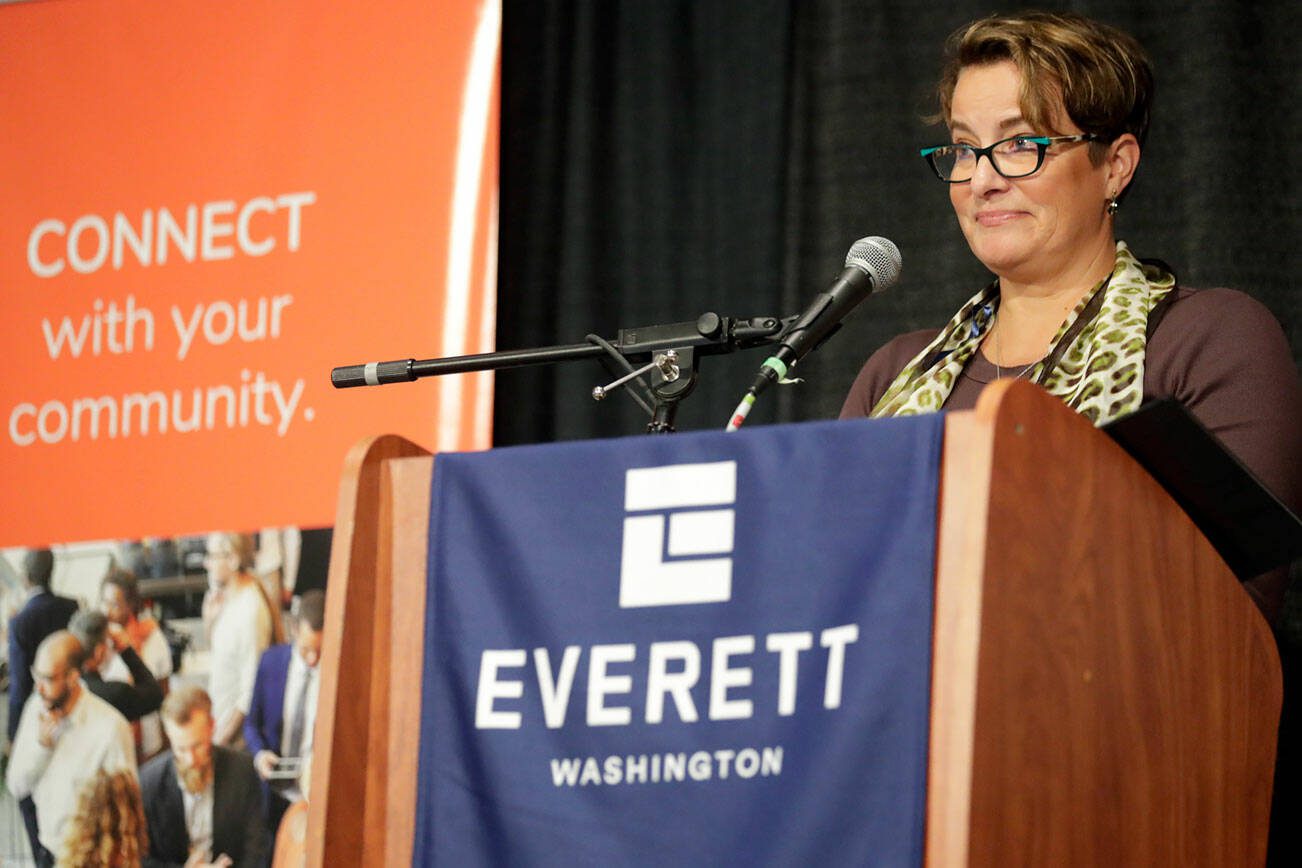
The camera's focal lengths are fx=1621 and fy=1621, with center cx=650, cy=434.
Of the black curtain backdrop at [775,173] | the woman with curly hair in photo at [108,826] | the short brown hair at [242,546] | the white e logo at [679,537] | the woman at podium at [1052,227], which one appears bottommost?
the woman with curly hair in photo at [108,826]

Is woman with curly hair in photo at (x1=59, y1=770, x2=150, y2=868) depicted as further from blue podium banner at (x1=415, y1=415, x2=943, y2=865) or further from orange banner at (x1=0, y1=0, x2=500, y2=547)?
blue podium banner at (x1=415, y1=415, x2=943, y2=865)

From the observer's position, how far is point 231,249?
10.7 feet

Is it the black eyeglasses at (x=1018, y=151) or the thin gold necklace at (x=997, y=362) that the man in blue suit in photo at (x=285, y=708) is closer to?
the thin gold necklace at (x=997, y=362)

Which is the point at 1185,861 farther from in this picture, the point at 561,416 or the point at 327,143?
the point at 327,143

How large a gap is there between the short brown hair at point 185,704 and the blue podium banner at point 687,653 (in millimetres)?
1773

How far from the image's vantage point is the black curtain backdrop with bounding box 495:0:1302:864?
2.89 metres

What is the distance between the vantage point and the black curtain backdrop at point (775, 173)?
289 cm

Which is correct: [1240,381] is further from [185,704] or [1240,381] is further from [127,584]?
[127,584]

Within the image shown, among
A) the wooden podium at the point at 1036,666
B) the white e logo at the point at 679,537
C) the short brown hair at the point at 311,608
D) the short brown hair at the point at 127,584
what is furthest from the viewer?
the short brown hair at the point at 127,584

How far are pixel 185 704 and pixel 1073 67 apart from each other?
200cm

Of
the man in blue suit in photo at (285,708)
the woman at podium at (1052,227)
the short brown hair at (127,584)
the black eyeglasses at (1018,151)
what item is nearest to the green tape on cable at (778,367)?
the woman at podium at (1052,227)

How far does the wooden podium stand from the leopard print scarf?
44 cm

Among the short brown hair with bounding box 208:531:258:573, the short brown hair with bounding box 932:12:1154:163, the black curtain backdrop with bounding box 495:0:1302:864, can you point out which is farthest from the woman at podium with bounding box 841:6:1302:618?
the short brown hair with bounding box 208:531:258:573

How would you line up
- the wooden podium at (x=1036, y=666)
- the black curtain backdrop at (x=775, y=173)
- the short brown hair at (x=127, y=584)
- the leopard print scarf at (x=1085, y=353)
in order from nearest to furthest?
1. the wooden podium at (x=1036, y=666)
2. the leopard print scarf at (x=1085, y=353)
3. the black curtain backdrop at (x=775, y=173)
4. the short brown hair at (x=127, y=584)
